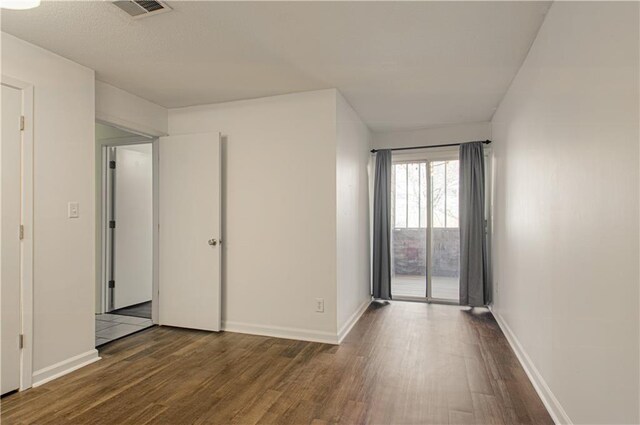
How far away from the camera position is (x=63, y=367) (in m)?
2.56

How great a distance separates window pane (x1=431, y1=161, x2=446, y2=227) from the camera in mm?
4781

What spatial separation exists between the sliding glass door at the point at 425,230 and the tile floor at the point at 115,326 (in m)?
3.27

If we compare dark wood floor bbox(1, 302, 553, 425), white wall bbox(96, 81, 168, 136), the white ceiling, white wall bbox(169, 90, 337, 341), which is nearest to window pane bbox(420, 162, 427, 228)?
the white ceiling

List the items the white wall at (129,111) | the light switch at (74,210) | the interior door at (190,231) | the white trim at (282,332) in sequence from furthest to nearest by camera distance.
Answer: the interior door at (190,231) → the white trim at (282,332) → the white wall at (129,111) → the light switch at (74,210)

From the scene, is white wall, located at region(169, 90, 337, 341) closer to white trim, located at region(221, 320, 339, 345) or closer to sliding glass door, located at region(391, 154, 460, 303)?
white trim, located at region(221, 320, 339, 345)

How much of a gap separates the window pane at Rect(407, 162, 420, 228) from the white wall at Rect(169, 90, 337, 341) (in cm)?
203

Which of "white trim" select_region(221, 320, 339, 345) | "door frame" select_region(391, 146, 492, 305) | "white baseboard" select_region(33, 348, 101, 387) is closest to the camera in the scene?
"white baseboard" select_region(33, 348, 101, 387)

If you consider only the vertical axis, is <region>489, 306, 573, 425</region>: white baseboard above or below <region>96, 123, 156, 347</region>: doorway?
below

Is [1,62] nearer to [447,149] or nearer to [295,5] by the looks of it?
[295,5]

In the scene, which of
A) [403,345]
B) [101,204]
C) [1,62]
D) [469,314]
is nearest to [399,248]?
[469,314]

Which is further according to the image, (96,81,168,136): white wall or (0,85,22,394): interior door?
(96,81,168,136): white wall

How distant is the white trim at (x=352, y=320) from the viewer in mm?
3327

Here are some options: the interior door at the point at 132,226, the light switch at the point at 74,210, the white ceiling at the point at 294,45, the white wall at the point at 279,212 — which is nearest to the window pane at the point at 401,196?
the white ceiling at the point at 294,45

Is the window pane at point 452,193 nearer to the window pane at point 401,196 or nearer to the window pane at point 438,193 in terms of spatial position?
the window pane at point 438,193
